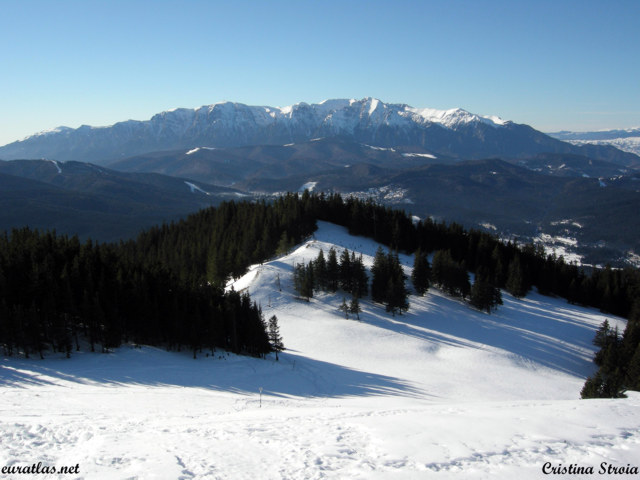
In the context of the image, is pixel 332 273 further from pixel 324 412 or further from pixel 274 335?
pixel 324 412

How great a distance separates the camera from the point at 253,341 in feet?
157

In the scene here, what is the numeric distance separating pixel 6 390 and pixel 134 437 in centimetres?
1610

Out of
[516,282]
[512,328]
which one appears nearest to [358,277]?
[512,328]

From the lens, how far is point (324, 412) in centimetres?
2370

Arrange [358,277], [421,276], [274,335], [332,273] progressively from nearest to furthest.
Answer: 1. [274,335]
2. [358,277]
3. [332,273]
4. [421,276]

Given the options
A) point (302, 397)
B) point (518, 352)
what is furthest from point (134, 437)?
point (518, 352)

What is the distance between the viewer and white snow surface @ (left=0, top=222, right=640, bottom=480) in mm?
14461

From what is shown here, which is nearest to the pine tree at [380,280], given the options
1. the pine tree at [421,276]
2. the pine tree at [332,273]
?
the pine tree at [332,273]

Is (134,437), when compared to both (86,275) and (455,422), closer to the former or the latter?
(455,422)

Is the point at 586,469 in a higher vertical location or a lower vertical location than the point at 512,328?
higher

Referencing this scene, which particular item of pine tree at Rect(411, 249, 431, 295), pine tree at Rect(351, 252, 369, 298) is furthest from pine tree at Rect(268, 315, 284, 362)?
pine tree at Rect(411, 249, 431, 295)

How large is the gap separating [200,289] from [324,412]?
32006 millimetres

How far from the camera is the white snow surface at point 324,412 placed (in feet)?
47.4

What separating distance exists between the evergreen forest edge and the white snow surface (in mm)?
3117
